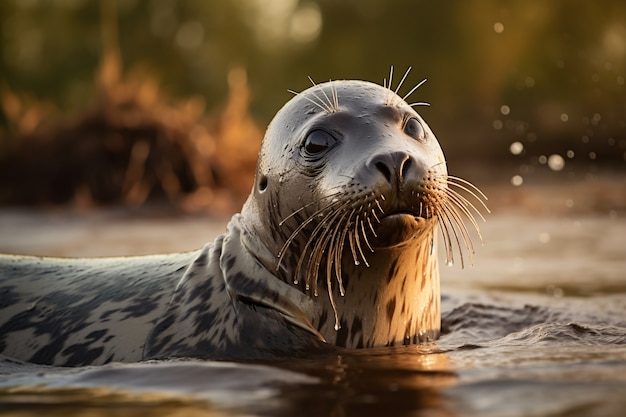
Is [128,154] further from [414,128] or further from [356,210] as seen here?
[356,210]

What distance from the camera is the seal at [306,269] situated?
404cm

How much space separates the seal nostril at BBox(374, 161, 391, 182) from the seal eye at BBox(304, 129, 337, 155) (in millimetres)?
389

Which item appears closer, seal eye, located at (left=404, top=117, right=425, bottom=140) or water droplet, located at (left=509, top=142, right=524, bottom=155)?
seal eye, located at (left=404, top=117, right=425, bottom=140)

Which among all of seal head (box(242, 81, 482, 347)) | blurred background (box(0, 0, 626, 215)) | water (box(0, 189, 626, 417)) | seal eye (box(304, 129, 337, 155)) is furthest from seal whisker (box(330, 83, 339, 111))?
blurred background (box(0, 0, 626, 215))

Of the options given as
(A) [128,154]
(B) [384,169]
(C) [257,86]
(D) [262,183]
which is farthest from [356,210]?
(C) [257,86]

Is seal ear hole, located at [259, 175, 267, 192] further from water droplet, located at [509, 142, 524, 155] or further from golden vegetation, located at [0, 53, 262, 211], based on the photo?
water droplet, located at [509, 142, 524, 155]

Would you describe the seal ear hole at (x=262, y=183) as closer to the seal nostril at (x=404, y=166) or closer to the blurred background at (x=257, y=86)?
the seal nostril at (x=404, y=166)

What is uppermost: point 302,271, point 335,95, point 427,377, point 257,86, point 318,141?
point 257,86

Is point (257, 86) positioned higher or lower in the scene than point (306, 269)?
higher

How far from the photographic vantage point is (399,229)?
4.00 m

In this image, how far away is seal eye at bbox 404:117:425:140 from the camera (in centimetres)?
437

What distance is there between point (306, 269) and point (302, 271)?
0.03 m

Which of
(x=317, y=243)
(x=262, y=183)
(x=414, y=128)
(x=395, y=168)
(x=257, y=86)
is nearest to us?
(x=395, y=168)

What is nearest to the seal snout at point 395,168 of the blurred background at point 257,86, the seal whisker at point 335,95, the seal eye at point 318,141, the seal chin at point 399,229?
the seal chin at point 399,229
